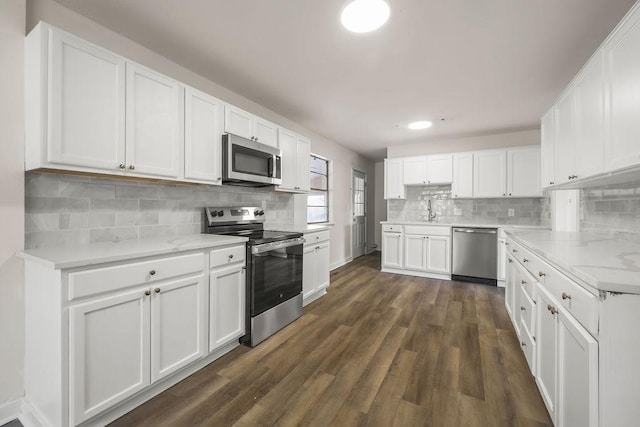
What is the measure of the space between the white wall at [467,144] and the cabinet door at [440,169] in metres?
0.30

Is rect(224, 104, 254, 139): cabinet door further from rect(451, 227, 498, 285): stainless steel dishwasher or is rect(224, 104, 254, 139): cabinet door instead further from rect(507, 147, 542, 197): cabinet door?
rect(507, 147, 542, 197): cabinet door

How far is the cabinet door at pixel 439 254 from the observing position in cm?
445

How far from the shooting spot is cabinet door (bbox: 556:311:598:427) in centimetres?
95

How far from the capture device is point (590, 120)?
172 centimetres

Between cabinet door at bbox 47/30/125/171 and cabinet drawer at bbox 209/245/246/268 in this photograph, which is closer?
cabinet door at bbox 47/30/125/171

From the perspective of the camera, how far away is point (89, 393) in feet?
4.50

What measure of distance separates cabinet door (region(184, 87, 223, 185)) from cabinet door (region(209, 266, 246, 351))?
0.84 meters

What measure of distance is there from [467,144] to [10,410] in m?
5.99

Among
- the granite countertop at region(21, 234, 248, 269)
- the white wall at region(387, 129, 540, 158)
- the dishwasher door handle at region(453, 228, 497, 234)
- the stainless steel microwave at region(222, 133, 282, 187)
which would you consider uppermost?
the white wall at region(387, 129, 540, 158)

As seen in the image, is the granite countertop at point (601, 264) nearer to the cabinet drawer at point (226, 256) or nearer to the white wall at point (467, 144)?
the cabinet drawer at point (226, 256)

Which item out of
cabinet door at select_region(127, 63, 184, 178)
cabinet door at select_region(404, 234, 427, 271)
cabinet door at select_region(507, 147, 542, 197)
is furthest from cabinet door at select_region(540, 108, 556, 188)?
cabinet door at select_region(127, 63, 184, 178)

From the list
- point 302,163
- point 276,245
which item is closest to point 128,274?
point 276,245

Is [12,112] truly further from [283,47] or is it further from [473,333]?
[473,333]

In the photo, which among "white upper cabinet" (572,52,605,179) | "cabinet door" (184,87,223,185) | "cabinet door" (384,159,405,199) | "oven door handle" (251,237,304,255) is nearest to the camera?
"white upper cabinet" (572,52,605,179)
